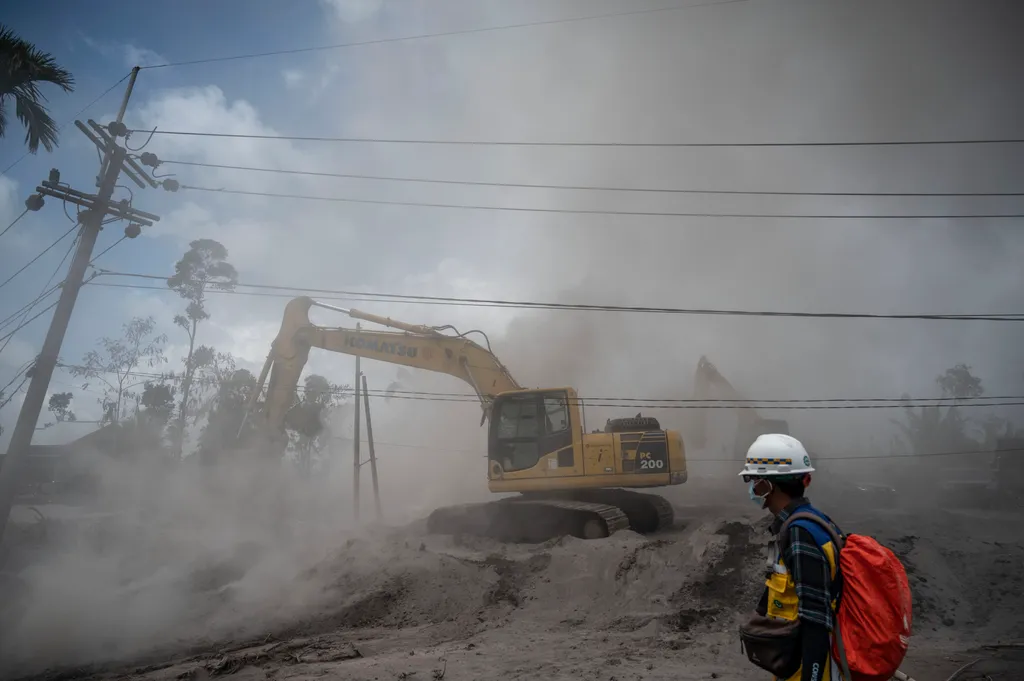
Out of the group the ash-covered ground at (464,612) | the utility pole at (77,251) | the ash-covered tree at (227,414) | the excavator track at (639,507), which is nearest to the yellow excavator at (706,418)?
the excavator track at (639,507)

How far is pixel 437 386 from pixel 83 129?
73.3 feet

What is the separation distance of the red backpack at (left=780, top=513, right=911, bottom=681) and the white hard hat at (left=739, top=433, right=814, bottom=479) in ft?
1.43

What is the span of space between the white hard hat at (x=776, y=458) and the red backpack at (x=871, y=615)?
1.43ft

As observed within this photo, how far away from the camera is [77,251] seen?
1213 cm

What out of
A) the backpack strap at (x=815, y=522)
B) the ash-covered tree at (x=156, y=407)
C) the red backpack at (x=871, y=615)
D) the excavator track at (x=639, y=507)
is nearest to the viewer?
the red backpack at (x=871, y=615)

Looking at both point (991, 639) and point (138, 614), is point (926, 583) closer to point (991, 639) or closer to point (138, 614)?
point (991, 639)

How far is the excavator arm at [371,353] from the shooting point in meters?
14.4

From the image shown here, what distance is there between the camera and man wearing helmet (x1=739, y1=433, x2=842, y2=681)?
2.54 m

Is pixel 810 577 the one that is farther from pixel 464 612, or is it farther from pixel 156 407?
pixel 156 407

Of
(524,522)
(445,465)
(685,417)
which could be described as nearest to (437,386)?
(445,465)

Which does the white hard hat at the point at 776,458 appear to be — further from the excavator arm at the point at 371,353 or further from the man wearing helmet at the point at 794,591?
the excavator arm at the point at 371,353

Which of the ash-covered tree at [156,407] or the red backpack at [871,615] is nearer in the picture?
the red backpack at [871,615]

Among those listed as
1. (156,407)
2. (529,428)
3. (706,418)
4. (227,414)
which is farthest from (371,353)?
(156,407)


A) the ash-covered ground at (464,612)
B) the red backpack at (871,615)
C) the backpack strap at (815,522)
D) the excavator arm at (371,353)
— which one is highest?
the excavator arm at (371,353)
